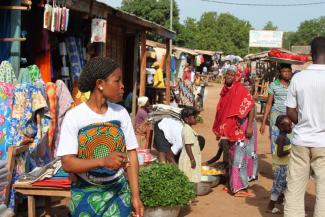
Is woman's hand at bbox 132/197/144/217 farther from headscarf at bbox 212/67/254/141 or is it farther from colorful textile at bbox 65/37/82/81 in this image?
colorful textile at bbox 65/37/82/81

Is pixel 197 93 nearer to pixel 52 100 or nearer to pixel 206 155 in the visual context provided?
pixel 206 155

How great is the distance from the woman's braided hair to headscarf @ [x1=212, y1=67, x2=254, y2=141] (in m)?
4.00

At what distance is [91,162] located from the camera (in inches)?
102

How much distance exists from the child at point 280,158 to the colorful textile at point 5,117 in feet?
9.54

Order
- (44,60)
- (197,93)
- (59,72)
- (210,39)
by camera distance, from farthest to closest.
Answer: (210,39)
(197,93)
(59,72)
(44,60)

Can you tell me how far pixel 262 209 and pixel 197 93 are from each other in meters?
12.2

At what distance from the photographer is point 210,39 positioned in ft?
194

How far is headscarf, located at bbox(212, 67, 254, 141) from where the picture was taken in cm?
656

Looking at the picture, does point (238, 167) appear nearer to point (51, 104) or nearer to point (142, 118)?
point (51, 104)

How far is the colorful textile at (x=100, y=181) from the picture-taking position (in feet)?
8.80

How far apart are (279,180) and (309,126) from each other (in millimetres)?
1608

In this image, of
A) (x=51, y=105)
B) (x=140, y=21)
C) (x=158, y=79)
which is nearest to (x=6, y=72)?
(x=51, y=105)

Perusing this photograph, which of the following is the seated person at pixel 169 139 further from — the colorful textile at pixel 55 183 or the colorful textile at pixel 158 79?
the colorful textile at pixel 158 79

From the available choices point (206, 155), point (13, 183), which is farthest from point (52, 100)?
point (206, 155)
